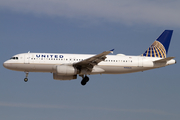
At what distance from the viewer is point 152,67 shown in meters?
45.2

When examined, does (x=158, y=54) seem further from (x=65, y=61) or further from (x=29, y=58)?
(x=29, y=58)

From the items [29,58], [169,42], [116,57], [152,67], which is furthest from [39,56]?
[169,42]

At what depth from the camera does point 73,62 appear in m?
43.6

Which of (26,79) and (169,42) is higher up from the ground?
(169,42)

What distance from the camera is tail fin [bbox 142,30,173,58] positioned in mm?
47938

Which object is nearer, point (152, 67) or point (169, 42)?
point (152, 67)

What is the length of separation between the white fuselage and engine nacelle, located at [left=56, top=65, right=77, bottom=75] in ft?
3.04

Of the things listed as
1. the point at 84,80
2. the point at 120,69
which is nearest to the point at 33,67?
the point at 84,80

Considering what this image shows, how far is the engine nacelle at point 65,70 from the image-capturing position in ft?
136

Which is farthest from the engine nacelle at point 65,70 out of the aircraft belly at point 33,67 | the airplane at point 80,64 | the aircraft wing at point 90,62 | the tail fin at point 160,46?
the tail fin at point 160,46

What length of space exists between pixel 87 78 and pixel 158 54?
11.3 meters

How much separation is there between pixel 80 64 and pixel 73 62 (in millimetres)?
1540

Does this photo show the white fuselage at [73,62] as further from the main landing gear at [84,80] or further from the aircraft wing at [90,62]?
the main landing gear at [84,80]

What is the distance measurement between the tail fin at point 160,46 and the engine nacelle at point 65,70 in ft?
38.0
